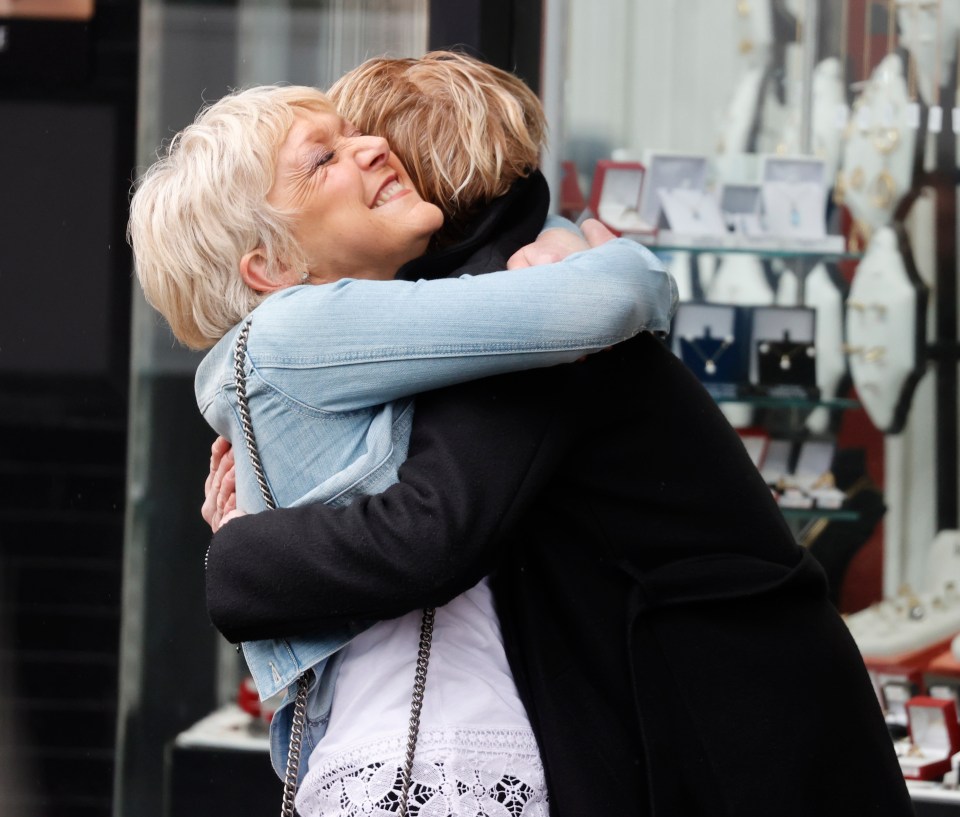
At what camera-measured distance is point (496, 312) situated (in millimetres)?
1394

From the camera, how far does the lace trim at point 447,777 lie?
1435 millimetres

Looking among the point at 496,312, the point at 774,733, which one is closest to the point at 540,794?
the point at 774,733

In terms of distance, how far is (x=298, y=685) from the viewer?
153 cm

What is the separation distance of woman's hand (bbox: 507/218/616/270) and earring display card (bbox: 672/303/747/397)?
6.41ft

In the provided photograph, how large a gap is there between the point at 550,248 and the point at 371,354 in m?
0.26

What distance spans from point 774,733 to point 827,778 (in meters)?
0.08

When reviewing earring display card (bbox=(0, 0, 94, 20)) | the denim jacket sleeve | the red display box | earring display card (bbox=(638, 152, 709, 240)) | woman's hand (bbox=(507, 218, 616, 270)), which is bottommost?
the red display box

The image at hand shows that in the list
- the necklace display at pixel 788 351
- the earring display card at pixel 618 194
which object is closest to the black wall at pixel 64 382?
the earring display card at pixel 618 194

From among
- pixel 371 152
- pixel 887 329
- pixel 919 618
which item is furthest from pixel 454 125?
pixel 919 618

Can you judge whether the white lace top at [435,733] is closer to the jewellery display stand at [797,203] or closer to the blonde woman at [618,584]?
the blonde woman at [618,584]

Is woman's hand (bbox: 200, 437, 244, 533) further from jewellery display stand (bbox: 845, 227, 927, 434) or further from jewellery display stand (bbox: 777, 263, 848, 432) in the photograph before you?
jewellery display stand (bbox: 845, 227, 927, 434)

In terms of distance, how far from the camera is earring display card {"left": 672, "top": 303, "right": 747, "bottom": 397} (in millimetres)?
3564

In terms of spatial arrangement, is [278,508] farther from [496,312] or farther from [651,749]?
[651,749]

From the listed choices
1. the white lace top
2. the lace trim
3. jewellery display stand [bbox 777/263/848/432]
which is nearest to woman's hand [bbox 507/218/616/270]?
the white lace top
